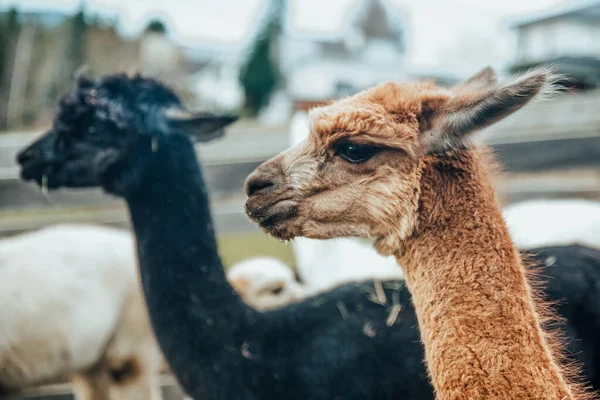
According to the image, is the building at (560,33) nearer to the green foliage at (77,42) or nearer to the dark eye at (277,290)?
the green foliage at (77,42)

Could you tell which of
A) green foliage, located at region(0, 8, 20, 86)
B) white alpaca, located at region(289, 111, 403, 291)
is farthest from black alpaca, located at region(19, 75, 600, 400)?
green foliage, located at region(0, 8, 20, 86)

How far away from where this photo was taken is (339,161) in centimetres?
208

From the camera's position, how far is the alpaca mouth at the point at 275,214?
Result: 84.0 inches

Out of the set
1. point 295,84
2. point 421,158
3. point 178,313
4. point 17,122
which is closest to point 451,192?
point 421,158

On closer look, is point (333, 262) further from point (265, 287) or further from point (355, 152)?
point (355, 152)

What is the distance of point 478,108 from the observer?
1.91 meters

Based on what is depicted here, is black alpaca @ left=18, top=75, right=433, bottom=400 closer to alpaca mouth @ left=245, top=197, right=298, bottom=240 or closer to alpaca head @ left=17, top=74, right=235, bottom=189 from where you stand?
alpaca head @ left=17, top=74, right=235, bottom=189

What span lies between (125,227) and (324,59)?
37.8 m

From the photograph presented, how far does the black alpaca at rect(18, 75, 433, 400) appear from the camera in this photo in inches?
107

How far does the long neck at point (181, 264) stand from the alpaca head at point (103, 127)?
14 centimetres

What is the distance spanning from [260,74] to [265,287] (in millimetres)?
23893

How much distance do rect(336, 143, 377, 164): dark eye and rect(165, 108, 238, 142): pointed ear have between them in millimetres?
1484

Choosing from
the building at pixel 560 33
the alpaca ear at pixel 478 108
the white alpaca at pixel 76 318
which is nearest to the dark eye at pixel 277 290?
the white alpaca at pixel 76 318

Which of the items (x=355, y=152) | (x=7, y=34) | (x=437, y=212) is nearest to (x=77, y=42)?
(x=7, y=34)
